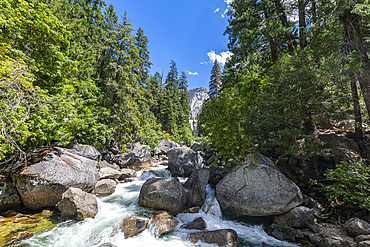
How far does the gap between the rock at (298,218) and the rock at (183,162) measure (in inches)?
245

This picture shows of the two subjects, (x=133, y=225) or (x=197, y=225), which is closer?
(x=133, y=225)

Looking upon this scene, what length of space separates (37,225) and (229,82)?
1305 cm

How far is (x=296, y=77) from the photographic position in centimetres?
635

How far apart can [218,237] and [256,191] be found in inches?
91.9

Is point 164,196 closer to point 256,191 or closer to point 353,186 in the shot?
point 256,191

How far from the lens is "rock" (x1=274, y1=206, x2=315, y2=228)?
527 cm

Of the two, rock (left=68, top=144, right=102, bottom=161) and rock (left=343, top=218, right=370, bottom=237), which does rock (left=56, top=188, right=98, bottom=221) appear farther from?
rock (left=343, top=218, right=370, bottom=237)

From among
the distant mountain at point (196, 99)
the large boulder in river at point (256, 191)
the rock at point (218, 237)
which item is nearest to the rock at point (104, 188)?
the rock at point (218, 237)

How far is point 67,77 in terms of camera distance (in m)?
9.87

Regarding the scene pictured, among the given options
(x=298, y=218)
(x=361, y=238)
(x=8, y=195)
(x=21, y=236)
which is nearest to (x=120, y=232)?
(x=21, y=236)

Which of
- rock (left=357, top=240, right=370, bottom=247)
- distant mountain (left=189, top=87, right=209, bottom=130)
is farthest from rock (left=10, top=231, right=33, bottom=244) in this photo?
distant mountain (left=189, top=87, right=209, bottom=130)

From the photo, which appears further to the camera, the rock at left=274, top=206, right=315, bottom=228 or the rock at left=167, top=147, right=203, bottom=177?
the rock at left=167, top=147, right=203, bottom=177

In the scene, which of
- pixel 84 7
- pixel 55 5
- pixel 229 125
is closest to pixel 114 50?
pixel 55 5

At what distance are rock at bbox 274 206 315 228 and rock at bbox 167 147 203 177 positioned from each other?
20.4ft
